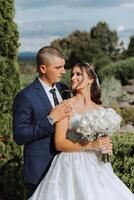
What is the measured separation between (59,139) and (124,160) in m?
2.38

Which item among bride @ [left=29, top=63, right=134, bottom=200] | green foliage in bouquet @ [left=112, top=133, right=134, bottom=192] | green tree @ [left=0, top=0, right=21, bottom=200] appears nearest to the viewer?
bride @ [left=29, top=63, right=134, bottom=200]

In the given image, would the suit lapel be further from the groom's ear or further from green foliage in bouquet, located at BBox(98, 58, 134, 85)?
green foliage in bouquet, located at BBox(98, 58, 134, 85)

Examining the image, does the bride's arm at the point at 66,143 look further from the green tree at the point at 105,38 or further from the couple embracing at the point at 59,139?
the green tree at the point at 105,38

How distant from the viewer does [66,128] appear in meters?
5.25

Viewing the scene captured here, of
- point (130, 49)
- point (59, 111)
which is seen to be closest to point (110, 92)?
point (59, 111)

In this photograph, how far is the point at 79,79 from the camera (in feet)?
17.8

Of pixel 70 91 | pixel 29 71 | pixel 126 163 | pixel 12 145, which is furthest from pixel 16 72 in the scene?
pixel 29 71

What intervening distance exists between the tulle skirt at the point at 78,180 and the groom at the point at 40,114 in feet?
0.27

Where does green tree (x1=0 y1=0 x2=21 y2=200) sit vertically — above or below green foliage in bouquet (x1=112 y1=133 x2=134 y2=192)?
above

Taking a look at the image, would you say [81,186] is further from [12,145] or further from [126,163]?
[12,145]

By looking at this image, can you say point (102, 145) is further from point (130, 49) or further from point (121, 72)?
point (130, 49)

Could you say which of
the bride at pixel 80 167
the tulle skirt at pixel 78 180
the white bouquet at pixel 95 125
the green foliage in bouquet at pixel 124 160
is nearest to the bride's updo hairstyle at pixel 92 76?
the bride at pixel 80 167

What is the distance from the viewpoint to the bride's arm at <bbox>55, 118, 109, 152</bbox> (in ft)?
17.0

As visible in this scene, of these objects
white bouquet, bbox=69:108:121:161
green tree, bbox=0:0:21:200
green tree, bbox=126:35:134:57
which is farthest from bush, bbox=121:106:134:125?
green tree, bbox=126:35:134:57
